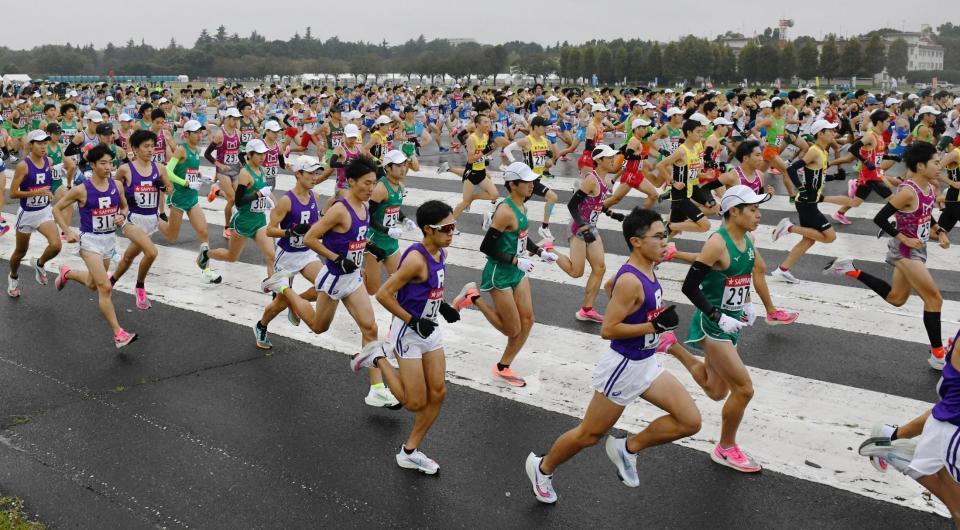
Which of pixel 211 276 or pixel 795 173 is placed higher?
pixel 795 173

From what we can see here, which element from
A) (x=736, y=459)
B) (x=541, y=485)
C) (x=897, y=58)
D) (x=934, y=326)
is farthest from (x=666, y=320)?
(x=897, y=58)

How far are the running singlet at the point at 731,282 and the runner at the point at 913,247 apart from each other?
235 cm

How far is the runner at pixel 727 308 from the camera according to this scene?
5492 mm

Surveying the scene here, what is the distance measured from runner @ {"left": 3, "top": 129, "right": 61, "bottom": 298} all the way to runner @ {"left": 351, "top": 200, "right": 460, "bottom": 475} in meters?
6.29

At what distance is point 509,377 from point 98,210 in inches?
180

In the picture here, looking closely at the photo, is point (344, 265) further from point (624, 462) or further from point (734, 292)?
point (734, 292)

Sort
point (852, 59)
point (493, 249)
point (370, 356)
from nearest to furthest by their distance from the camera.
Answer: point (370, 356) < point (493, 249) < point (852, 59)

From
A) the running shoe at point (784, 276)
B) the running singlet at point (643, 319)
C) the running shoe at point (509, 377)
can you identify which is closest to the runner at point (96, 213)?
the running shoe at point (509, 377)

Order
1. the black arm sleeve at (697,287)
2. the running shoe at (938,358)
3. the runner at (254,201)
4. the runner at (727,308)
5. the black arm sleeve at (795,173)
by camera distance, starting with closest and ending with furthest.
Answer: the black arm sleeve at (697,287)
the runner at (727,308)
the running shoe at (938,358)
the runner at (254,201)
the black arm sleeve at (795,173)

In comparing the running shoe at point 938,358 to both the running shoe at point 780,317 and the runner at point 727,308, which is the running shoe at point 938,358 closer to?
the running shoe at point 780,317

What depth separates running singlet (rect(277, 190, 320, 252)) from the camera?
8125 millimetres

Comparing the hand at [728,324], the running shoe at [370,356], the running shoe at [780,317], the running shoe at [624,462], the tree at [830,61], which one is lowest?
the running shoe at [780,317]

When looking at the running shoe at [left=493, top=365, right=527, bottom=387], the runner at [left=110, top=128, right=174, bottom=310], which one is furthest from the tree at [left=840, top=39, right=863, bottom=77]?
the running shoe at [left=493, top=365, right=527, bottom=387]

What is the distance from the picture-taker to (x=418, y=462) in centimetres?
559
